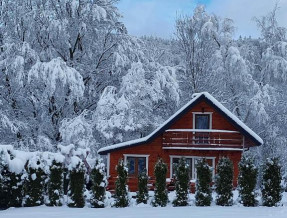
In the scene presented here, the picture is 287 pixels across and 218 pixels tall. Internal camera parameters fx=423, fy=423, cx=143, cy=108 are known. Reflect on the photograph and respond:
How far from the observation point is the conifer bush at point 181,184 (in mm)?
15742

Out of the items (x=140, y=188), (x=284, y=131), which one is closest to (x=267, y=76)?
(x=284, y=131)

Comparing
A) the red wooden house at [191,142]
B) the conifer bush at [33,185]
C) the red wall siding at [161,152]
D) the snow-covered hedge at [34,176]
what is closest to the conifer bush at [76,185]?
the snow-covered hedge at [34,176]

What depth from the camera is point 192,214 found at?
44.0 feet

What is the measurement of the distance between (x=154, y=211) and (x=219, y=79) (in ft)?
59.9

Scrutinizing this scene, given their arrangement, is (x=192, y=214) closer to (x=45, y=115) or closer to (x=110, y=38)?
(x=45, y=115)

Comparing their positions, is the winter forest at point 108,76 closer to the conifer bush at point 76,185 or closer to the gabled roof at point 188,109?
the gabled roof at point 188,109

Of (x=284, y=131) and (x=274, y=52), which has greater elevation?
(x=274, y=52)

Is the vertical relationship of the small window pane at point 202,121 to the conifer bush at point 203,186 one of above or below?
above

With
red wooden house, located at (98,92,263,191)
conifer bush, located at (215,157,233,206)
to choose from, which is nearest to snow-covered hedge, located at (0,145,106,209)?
conifer bush, located at (215,157,233,206)

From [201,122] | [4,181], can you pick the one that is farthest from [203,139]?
[4,181]

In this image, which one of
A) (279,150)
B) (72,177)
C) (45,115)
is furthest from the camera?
(279,150)

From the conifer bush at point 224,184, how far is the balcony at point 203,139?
23.0ft

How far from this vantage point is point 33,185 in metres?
15.4

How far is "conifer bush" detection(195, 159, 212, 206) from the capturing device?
15781 millimetres
